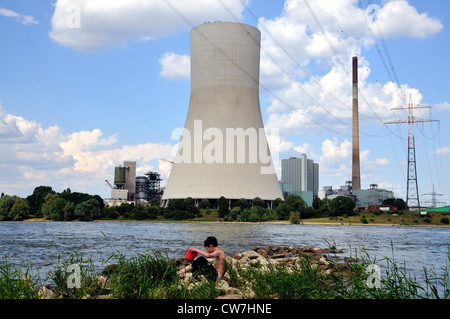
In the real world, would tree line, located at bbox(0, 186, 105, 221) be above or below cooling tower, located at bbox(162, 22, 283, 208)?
below

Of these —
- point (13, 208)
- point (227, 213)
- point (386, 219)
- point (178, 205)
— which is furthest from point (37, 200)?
point (386, 219)

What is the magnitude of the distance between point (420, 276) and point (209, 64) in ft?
Result: 176

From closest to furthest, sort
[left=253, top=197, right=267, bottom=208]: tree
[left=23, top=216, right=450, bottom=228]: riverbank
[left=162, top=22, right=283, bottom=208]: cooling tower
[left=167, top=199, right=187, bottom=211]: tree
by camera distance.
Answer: [left=23, top=216, right=450, bottom=228]: riverbank → [left=162, top=22, right=283, bottom=208]: cooling tower → [left=167, top=199, right=187, bottom=211]: tree → [left=253, top=197, right=267, bottom=208]: tree

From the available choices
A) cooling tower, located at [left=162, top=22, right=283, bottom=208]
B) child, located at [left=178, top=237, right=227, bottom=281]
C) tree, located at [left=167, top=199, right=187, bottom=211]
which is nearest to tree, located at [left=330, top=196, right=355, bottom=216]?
cooling tower, located at [left=162, top=22, right=283, bottom=208]

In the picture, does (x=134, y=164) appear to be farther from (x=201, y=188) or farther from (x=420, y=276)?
(x=420, y=276)

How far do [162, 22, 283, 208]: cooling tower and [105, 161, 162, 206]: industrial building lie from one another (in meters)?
40.7

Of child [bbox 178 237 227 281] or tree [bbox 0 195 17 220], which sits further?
tree [bbox 0 195 17 220]

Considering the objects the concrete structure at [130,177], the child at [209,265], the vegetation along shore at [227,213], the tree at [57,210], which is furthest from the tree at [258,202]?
the child at [209,265]

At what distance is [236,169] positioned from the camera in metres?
64.4

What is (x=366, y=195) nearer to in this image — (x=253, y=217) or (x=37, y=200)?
(x=253, y=217)

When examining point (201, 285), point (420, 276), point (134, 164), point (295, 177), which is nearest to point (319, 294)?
point (201, 285)

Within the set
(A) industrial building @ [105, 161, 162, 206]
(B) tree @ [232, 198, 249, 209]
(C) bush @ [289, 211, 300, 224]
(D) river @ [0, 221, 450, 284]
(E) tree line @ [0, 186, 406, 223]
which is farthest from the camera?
(A) industrial building @ [105, 161, 162, 206]

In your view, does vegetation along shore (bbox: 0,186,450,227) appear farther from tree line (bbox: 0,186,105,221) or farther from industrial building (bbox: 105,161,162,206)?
industrial building (bbox: 105,161,162,206)

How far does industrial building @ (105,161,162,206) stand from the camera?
105m
